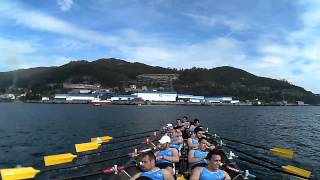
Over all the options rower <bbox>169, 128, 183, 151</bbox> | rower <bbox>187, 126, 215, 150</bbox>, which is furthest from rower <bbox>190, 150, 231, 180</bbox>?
rower <bbox>169, 128, 183, 151</bbox>

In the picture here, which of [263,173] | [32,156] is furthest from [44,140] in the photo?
[263,173]

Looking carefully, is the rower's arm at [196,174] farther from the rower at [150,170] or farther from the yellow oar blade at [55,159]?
the yellow oar blade at [55,159]

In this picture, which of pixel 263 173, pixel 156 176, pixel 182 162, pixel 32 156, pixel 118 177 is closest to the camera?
pixel 156 176

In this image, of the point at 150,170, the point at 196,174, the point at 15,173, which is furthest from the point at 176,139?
the point at 150,170

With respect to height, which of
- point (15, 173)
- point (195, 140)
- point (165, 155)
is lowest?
point (15, 173)

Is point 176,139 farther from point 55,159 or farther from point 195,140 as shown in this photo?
point 55,159

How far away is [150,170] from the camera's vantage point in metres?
11.0

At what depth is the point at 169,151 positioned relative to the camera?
1596 centimetres

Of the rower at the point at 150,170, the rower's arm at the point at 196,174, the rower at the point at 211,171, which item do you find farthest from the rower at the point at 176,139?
the rower at the point at 150,170

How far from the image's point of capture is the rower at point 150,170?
35.0ft

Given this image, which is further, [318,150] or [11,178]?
[318,150]

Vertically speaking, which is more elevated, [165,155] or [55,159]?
[165,155]

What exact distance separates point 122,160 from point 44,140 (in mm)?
18798

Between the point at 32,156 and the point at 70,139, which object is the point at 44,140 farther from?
the point at 32,156
